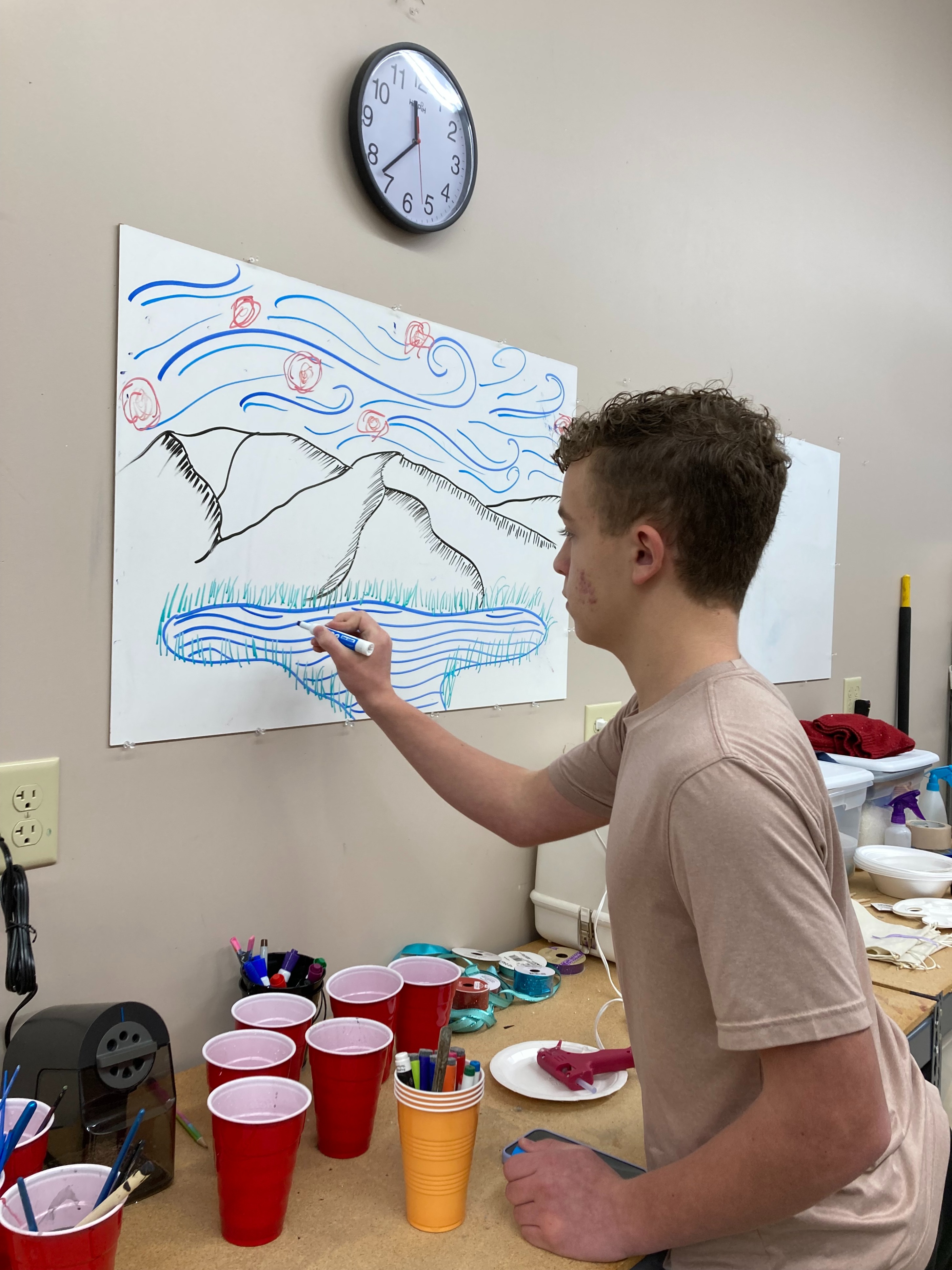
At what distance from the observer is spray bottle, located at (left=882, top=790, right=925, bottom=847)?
210 centimetres

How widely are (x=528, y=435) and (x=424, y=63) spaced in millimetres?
548

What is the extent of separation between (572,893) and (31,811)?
2.78 ft

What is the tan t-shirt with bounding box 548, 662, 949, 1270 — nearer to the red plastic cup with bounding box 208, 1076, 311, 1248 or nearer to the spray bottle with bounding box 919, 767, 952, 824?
the red plastic cup with bounding box 208, 1076, 311, 1248

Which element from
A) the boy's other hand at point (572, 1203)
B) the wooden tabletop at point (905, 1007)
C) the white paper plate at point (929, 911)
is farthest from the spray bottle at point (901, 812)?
the boy's other hand at point (572, 1203)

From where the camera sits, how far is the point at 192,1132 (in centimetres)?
98

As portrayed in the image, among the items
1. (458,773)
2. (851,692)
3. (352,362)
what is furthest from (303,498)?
(851,692)

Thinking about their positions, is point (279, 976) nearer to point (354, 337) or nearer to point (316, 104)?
point (354, 337)

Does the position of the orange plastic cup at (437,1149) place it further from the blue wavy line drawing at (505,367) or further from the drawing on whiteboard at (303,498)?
the blue wavy line drawing at (505,367)

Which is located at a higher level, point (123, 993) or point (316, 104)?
point (316, 104)

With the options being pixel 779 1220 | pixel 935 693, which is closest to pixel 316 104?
pixel 779 1220

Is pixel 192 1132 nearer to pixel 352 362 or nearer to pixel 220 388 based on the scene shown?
pixel 220 388

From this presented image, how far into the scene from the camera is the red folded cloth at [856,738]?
→ 2.15 m

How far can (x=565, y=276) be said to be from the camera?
1606mm

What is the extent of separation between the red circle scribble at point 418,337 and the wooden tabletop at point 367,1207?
962mm
